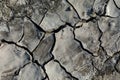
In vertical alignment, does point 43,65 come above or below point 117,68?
above

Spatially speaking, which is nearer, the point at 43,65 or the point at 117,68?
A: the point at 43,65

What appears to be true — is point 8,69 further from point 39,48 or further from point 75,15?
point 75,15

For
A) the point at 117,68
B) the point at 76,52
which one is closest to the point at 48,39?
the point at 76,52

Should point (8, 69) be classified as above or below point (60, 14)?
below

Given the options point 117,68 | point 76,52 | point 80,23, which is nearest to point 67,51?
point 76,52

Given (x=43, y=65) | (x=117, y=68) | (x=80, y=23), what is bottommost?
(x=117, y=68)

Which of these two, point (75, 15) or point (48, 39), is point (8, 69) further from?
point (75, 15)
